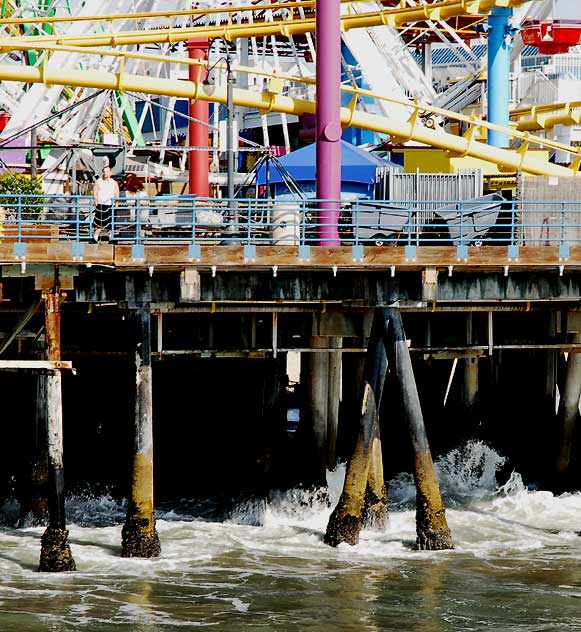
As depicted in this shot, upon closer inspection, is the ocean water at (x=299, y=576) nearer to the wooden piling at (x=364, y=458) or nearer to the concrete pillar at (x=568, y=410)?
the wooden piling at (x=364, y=458)

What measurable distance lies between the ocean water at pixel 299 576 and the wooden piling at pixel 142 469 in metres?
0.37

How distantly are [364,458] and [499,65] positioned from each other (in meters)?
26.2

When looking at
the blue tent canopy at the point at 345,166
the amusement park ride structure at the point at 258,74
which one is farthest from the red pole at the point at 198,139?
the blue tent canopy at the point at 345,166

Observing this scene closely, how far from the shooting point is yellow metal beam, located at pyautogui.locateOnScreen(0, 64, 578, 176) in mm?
42969

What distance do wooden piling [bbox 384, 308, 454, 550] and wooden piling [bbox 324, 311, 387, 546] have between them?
418mm

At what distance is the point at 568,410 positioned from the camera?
34.3 metres

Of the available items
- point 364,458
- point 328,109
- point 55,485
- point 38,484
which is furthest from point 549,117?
point 55,485

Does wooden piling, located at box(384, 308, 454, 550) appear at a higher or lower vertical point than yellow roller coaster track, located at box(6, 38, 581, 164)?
lower

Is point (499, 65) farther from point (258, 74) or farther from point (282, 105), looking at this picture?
point (258, 74)

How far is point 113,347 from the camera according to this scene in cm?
→ 3216

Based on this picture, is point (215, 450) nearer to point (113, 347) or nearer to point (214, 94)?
point (113, 347)

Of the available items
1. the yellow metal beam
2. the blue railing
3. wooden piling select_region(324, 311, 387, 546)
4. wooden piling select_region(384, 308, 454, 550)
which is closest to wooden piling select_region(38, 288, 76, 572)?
the blue railing

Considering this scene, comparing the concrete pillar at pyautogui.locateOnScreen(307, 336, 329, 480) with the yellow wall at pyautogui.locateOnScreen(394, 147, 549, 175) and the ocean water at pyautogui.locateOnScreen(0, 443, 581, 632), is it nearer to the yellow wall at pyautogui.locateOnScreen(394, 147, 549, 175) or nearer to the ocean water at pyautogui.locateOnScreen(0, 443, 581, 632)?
the ocean water at pyautogui.locateOnScreen(0, 443, 581, 632)


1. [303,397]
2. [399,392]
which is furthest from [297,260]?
[303,397]
